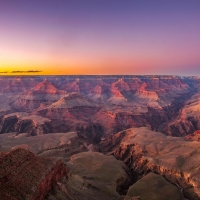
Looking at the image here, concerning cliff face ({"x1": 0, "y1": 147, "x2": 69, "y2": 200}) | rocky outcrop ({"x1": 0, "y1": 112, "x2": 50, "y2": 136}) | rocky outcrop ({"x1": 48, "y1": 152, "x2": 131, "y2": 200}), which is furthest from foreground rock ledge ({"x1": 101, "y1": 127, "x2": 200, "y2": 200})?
rocky outcrop ({"x1": 0, "y1": 112, "x2": 50, "y2": 136})

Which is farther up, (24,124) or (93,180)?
(93,180)

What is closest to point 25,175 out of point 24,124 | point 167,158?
point 167,158

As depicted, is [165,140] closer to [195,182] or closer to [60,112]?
[195,182]

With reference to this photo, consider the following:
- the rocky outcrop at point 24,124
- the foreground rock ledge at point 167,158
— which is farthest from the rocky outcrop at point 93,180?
the rocky outcrop at point 24,124

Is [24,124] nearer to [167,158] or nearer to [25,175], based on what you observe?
[167,158]

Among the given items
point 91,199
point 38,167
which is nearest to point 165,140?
point 91,199
